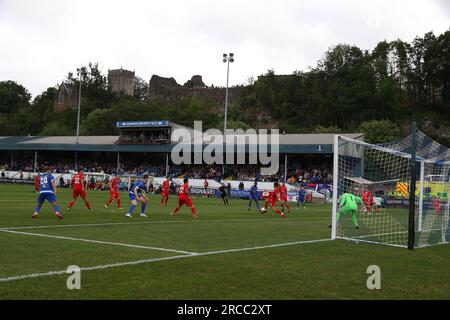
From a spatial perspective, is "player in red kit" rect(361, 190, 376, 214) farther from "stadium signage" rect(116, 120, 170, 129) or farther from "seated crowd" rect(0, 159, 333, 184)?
"stadium signage" rect(116, 120, 170, 129)

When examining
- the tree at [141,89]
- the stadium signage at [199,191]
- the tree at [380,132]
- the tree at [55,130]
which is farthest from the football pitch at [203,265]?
the tree at [141,89]

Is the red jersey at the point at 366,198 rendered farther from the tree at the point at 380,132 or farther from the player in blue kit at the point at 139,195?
the tree at the point at 380,132

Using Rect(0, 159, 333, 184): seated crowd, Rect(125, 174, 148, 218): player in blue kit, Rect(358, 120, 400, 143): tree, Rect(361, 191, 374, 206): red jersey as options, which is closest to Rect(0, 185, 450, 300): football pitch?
Rect(125, 174, 148, 218): player in blue kit

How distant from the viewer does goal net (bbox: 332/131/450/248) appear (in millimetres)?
15900

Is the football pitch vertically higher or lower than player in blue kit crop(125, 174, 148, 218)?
lower

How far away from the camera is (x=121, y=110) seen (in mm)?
102375

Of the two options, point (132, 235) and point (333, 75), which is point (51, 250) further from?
point (333, 75)

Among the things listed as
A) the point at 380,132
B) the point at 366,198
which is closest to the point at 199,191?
the point at 366,198

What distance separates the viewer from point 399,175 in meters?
27.2

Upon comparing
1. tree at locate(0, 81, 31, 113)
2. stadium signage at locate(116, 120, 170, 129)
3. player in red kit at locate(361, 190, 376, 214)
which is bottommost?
player in red kit at locate(361, 190, 376, 214)

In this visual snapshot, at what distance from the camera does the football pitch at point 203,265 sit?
7430 mm

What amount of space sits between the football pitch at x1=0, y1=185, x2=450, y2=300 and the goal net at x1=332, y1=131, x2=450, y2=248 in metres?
2.11
